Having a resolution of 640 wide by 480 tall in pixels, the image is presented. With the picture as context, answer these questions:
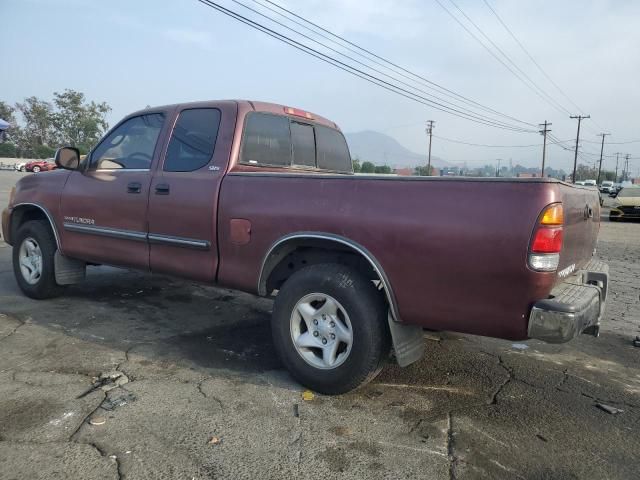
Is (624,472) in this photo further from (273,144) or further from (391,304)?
(273,144)

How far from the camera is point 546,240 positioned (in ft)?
8.49

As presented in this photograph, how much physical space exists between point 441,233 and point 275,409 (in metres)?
1.50

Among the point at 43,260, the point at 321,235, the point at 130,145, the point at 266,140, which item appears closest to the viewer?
the point at 321,235

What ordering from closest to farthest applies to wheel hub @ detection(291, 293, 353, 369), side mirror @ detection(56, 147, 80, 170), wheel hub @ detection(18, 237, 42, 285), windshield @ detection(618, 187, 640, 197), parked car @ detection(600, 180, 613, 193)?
1. wheel hub @ detection(291, 293, 353, 369)
2. side mirror @ detection(56, 147, 80, 170)
3. wheel hub @ detection(18, 237, 42, 285)
4. windshield @ detection(618, 187, 640, 197)
5. parked car @ detection(600, 180, 613, 193)

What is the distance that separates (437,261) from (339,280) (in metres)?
0.67

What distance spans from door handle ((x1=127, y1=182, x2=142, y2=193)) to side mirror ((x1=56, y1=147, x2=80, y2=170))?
97 cm

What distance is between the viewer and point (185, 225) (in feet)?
13.0

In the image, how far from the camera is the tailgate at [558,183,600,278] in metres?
2.84

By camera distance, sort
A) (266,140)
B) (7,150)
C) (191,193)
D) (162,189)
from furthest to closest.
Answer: (7,150)
(266,140)
(162,189)
(191,193)

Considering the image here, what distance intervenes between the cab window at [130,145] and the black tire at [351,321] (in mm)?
1980

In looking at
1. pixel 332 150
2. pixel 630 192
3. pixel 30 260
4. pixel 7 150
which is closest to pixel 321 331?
pixel 332 150

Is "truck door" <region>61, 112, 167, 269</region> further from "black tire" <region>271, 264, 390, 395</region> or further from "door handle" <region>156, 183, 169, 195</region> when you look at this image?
"black tire" <region>271, 264, 390, 395</region>

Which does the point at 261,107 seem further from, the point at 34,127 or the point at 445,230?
the point at 34,127

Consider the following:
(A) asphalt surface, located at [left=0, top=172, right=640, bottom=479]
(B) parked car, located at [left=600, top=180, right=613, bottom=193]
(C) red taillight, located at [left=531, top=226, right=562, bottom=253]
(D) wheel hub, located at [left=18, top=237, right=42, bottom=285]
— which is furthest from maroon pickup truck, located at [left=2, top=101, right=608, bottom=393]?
(B) parked car, located at [left=600, top=180, right=613, bottom=193]
